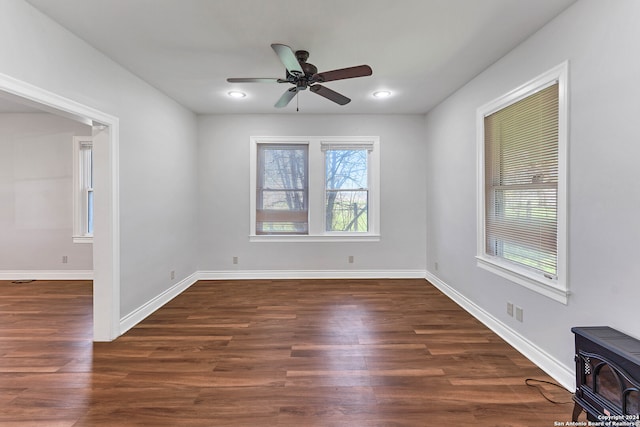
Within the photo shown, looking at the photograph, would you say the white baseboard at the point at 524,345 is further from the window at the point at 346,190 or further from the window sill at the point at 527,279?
the window at the point at 346,190

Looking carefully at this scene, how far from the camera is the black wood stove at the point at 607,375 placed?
1.40 metres

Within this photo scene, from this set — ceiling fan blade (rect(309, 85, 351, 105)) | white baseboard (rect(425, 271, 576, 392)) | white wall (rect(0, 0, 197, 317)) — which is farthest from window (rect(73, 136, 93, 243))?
white baseboard (rect(425, 271, 576, 392))

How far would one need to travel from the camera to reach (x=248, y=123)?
189 inches

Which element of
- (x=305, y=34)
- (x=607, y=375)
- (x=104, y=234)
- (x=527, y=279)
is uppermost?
(x=305, y=34)

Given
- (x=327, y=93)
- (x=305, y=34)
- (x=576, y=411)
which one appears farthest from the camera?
(x=327, y=93)

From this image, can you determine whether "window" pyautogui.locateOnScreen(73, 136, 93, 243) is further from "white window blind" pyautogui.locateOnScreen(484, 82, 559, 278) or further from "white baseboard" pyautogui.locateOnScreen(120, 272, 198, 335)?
"white window blind" pyautogui.locateOnScreen(484, 82, 559, 278)

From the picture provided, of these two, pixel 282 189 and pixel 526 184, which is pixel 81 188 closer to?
pixel 282 189

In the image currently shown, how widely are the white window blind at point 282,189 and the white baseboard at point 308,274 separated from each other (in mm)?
664

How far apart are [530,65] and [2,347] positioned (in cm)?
506

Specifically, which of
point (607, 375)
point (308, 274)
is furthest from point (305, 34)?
point (308, 274)

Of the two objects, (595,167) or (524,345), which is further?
(524,345)

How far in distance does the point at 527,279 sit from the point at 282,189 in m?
3.51

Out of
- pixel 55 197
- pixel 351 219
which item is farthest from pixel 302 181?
pixel 55 197

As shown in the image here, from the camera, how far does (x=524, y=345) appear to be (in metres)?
2.51
